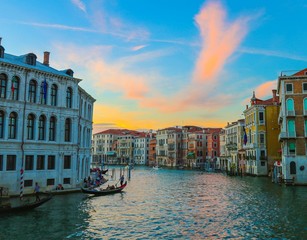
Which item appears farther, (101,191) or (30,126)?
(101,191)

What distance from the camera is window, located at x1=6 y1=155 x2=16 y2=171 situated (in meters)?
23.0

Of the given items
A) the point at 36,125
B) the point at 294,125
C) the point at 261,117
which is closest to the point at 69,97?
the point at 36,125

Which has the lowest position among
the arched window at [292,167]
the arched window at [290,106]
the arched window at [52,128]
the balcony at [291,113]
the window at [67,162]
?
the arched window at [292,167]

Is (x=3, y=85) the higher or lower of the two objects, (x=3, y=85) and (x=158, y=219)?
the higher

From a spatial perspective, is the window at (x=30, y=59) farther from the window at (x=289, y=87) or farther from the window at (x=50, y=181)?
the window at (x=289, y=87)

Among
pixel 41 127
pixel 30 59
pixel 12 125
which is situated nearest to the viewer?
pixel 12 125

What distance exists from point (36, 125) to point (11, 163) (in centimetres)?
329

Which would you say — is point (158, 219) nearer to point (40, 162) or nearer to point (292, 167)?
point (40, 162)

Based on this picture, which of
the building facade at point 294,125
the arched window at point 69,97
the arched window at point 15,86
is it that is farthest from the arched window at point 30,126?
the building facade at point 294,125

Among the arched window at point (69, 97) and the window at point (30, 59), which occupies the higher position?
the window at point (30, 59)

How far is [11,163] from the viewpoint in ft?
76.1

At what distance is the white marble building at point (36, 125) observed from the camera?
75.9ft

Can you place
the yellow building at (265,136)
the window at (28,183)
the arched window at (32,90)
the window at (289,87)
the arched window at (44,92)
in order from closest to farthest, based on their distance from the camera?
the window at (28,183) < the arched window at (32,90) < the arched window at (44,92) < the window at (289,87) < the yellow building at (265,136)

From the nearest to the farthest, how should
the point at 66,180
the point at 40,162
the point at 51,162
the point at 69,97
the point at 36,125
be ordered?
the point at 36,125 < the point at 40,162 < the point at 51,162 < the point at 66,180 < the point at 69,97
